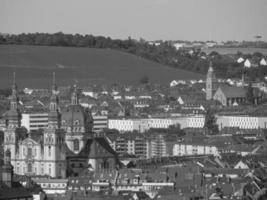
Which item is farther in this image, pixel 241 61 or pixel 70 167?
pixel 241 61

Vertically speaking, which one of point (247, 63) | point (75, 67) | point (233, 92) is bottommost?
point (233, 92)

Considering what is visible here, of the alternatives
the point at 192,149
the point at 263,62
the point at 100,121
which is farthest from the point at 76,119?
the point at 263,62

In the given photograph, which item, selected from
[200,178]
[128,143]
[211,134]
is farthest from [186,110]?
[200,178]

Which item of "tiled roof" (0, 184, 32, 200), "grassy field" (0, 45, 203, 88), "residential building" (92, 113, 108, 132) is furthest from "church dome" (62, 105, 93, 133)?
"grassy field" (0, 45, 203, 88)

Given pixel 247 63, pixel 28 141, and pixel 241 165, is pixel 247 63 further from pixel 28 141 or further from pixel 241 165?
pixel 28 141

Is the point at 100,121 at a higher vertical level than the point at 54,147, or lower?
higher

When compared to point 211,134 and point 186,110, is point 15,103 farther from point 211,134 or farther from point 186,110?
point 186,110

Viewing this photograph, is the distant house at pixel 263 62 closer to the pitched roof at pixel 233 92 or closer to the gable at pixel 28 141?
the pitched roof at pixel 233 92
